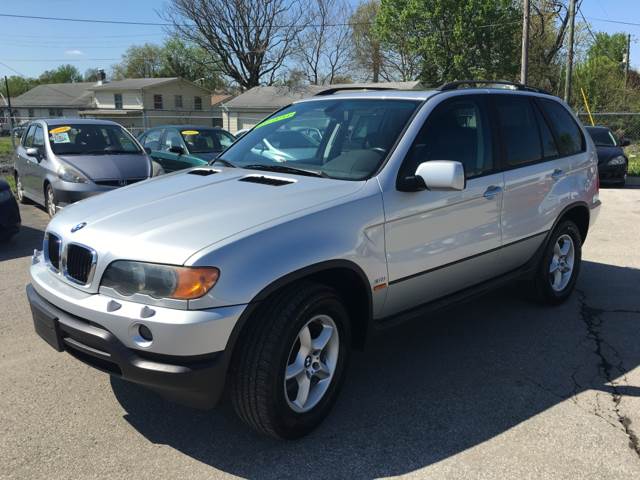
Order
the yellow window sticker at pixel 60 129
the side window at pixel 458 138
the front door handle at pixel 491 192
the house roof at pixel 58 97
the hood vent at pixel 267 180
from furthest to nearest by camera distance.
Result: the house roof at pixel 58 97 → the yellow window sticker at pixel 60 129 → the front door handle at pixel 491 192 → the side window at pixel 458 138 → the hood vent at pixel 267 180

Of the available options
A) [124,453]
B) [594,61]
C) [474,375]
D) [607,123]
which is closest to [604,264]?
[474,375]

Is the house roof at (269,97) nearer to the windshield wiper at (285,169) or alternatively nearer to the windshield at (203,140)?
the windshield at (203,140)

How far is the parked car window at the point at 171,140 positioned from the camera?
12219mm

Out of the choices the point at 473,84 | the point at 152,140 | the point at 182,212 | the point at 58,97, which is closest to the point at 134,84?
the point at 58,97

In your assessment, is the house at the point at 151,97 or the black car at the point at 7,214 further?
the house at the point at 151,97

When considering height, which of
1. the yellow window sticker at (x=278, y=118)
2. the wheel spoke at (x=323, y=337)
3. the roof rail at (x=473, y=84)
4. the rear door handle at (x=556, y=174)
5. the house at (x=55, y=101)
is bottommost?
the wheel spoke at (x=323, y=337)

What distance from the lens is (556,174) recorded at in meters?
4.95

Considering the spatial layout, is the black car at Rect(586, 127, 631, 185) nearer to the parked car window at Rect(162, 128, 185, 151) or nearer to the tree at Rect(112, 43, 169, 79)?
the parked car window at Rect(162, 128, 185, 151)

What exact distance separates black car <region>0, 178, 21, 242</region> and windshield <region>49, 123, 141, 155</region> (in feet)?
6.17

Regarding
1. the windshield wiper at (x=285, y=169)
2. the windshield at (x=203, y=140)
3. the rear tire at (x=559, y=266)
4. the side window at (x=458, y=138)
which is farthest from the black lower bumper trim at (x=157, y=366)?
the windshield at (x=203, y=140)

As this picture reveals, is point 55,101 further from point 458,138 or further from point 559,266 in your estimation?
point 458,138

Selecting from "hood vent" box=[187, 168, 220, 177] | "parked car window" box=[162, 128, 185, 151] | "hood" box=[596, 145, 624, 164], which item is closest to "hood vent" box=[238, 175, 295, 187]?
"hood vent" box=[187, 168, 220, 177]

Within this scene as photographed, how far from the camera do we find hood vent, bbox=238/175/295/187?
350 cm

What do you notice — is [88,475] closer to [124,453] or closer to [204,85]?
[124,453]
